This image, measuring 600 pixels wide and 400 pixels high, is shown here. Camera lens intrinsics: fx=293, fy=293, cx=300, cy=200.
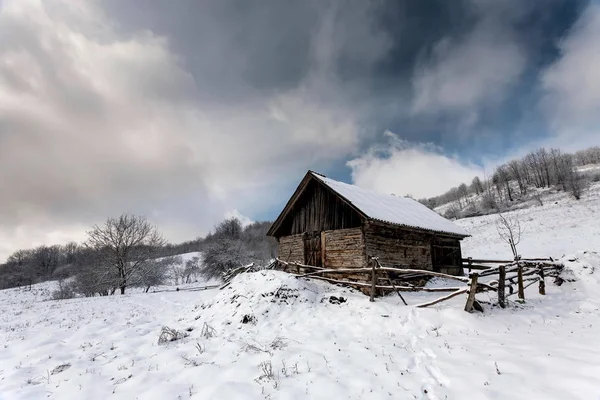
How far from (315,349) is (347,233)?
8298 mm

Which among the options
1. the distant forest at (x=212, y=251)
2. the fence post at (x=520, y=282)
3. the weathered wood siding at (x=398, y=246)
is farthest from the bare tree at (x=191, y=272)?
the fence post at (x=520, y=282)

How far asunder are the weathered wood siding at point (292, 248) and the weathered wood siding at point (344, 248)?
192 cm

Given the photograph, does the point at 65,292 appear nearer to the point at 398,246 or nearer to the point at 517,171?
the point at 398,246

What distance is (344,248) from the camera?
15.0m

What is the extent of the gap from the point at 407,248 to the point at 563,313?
7.17 metres

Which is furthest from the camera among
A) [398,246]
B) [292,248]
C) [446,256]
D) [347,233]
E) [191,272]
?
[191,272]

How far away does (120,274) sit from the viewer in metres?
31.9

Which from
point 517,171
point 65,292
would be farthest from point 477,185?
point 65,292

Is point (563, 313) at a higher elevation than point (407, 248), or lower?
lower

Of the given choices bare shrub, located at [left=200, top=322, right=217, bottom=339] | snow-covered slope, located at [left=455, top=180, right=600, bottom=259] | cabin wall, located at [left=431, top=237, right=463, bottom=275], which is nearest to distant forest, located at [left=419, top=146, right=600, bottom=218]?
snow-covered slope, located at [left=455, top=180, right=600, bottom=259]

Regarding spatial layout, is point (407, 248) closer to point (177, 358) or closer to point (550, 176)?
point (177, 358)

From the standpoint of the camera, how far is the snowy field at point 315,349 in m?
5.04

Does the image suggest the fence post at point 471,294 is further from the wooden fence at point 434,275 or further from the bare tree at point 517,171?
the bare tree at point 517,171

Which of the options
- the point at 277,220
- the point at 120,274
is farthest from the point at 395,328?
the point at 120,274
